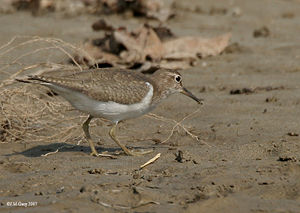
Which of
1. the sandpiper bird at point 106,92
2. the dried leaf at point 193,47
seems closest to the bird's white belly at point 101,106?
the sandpiper bird at point 106,92

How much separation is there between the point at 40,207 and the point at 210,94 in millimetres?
4696

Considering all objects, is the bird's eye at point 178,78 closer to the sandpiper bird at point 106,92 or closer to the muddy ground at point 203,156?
the sandpiper bird at point 106,92

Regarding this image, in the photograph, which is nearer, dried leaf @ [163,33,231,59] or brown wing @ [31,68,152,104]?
brown wing @ [31,68,152,104]

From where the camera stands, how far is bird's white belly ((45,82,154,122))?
634 cm

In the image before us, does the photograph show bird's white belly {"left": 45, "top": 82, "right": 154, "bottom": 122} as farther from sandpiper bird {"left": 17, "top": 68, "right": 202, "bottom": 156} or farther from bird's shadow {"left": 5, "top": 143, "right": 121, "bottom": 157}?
bird's shadow {"left": 5, "top": 143, "right": 121, "bottom": 157}

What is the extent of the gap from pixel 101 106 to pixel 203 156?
1180 millimetres

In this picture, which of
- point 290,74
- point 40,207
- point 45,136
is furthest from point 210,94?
point 40,207

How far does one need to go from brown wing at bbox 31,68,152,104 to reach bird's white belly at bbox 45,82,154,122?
0.14 feet

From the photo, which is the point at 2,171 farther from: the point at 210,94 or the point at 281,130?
the point at 210,94

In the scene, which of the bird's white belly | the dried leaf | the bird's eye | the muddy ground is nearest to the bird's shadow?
the muddy ground

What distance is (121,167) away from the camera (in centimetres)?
589

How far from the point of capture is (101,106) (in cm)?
638

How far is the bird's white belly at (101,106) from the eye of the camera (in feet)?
20.8

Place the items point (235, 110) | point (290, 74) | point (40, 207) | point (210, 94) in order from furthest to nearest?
point (290, 74)
point (210, 94)
point (235, 110)
point (40, 207)
